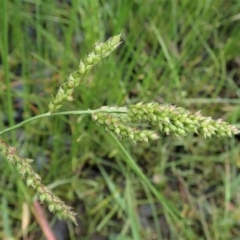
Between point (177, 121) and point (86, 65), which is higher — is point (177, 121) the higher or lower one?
the lower one

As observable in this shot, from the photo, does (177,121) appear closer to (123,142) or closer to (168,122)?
(168,122)

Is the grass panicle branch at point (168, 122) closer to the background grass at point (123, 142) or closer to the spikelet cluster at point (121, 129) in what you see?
the spikelet cluster at point (121, 129)

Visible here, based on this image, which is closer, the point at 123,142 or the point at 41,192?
the point at 41,192

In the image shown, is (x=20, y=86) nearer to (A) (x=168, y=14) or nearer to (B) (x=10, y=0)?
(B) (x=10, y=0)

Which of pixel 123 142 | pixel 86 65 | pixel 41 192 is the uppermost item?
pixel 123 142

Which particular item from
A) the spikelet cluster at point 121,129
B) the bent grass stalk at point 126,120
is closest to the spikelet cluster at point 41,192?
the bent grass stalk at point 126,120

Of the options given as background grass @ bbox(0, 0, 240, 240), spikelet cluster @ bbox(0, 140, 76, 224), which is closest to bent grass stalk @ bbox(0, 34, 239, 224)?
spikelet cluster @ bbox(0, 140, 76, 224)

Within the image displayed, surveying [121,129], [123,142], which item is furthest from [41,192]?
[123,142]
